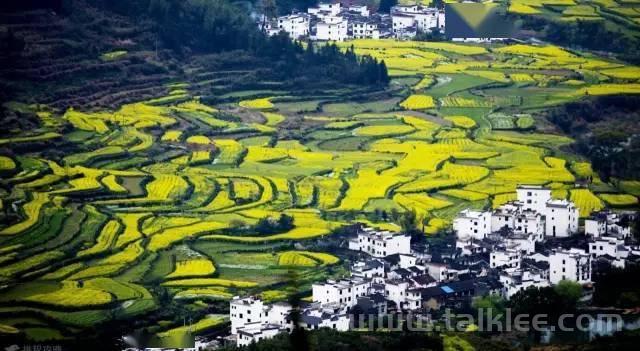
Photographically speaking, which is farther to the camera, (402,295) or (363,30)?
(363,30)

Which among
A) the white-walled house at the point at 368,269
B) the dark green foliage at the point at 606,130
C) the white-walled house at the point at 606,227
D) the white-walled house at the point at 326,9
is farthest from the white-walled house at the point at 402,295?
the white-walled house at the point at 326,9

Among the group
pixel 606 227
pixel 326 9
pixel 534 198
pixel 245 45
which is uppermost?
pixel 326 9

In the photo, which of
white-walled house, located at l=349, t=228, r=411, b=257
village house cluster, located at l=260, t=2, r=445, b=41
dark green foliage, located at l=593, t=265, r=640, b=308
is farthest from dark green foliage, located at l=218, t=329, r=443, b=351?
village house cluster, located at l=260, t=2, r=445, b=41

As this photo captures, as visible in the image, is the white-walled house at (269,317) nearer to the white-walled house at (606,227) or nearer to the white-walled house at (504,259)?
the white-walled house at (504,259)

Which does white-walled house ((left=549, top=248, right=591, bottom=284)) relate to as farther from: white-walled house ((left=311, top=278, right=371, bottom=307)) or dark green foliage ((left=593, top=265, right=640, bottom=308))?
white-walled house ((left=311, top=278, right=371, bottom=307))

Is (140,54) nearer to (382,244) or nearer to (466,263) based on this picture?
(382,244)

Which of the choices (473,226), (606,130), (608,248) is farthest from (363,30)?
(608,248)

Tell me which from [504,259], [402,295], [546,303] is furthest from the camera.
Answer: [504,259]
